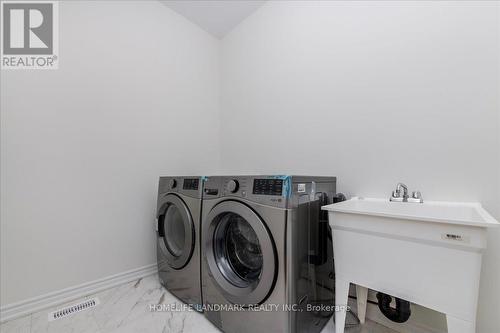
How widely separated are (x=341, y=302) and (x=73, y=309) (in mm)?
1616

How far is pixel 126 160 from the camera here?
1756 mm

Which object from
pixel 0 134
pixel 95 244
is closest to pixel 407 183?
pixel 95 244

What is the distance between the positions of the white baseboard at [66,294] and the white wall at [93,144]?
0.04 metres

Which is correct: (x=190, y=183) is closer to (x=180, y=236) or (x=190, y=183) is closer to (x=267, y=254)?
(x=180, y=236)

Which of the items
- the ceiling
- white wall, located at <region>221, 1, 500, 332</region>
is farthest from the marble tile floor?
the ceiling

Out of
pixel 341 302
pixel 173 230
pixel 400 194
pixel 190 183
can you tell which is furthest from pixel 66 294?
pixel 400 194

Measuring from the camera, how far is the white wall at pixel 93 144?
4.43 feet

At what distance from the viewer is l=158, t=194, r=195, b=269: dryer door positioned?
4.47 feet

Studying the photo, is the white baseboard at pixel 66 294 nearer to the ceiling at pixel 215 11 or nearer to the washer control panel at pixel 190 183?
the washer control panel at pixel 190 183

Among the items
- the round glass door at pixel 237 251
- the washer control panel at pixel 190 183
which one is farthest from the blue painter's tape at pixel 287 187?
the washer control panel at pixel 190 183

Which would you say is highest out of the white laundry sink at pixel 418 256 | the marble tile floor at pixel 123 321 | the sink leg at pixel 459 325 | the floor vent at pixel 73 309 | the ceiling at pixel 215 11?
the ceiling at pixel 215 11

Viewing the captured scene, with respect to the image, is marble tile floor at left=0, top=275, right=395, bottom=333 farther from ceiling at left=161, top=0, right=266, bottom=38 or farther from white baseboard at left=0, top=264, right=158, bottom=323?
ceiling at left=161, top=0, right=266, bottom=38

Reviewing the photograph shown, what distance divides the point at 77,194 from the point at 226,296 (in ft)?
4.11

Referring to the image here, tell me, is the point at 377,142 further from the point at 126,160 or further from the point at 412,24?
the point at 126,160
